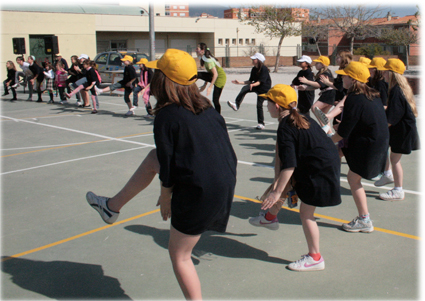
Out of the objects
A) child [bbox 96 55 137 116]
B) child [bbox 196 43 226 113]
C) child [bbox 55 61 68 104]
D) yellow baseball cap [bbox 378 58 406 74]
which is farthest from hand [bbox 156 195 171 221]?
child [bbox 55 61 68 104]

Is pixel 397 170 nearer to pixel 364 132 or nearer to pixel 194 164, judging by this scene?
pixel 364 132

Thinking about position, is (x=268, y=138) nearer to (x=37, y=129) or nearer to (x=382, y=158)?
(x=382, y=158)

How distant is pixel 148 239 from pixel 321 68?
5.48 m

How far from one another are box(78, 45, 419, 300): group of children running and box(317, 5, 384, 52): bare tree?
34968mm

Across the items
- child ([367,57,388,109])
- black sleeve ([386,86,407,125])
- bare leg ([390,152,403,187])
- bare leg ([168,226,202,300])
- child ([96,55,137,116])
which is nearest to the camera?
bare leg ([168,226,202,300])

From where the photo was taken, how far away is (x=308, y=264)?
3.78 m

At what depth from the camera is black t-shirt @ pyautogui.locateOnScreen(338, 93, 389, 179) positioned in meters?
4.52

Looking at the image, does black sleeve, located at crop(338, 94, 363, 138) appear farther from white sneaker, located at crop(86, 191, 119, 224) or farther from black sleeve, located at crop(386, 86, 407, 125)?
white sneaker, located at crop(86, 191, 119, 224)

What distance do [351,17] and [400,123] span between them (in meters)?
36.4

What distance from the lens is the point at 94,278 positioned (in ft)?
12.2

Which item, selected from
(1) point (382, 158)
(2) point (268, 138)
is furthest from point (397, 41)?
(1) point (382, 158)

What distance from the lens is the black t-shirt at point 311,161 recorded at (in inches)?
140

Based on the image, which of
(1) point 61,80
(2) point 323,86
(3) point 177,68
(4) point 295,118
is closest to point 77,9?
(1) point 61,80

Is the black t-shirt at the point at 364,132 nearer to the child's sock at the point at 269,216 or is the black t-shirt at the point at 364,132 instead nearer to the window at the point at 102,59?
the child's sock at the point at 269,216
